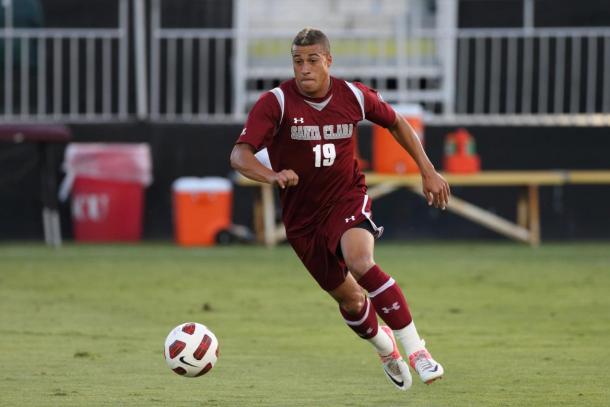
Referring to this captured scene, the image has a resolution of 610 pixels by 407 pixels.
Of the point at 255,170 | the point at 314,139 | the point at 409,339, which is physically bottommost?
the point at 409,339

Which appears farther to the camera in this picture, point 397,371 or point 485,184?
point 485,184

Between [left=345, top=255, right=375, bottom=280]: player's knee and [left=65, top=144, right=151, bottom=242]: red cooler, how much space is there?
1054 centimetres

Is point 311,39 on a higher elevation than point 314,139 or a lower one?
higher

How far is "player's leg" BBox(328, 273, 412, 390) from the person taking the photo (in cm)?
761

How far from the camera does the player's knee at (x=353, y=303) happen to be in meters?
7.86

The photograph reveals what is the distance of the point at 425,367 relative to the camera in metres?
7.34

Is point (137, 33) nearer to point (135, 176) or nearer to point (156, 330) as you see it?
point (135, 176)

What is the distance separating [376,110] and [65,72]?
460 inches

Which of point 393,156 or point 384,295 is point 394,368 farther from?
point 393,156

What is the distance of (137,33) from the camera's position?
18469 millimetres

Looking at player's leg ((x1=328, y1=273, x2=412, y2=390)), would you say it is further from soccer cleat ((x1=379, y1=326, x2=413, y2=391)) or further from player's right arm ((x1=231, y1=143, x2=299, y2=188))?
player's right arm ((x1=231, y1=143, x2=299, y2=188))

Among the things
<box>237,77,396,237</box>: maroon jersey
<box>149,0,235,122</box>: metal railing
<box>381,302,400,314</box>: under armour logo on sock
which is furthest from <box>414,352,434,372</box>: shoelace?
<box>149,0,235,122</box>: metal railing

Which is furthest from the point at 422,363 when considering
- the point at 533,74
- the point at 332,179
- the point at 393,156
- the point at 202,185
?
the point at 533,74

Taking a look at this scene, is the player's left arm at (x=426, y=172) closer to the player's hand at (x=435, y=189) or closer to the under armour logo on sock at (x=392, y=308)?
the player's hand at (x=435, y=189)
